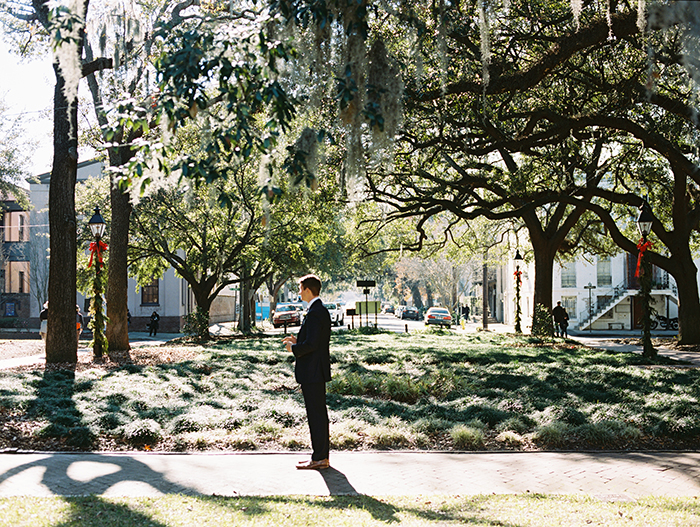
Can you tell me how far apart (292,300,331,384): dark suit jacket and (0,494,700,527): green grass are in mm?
1303

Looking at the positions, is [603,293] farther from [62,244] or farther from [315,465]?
[315,465]

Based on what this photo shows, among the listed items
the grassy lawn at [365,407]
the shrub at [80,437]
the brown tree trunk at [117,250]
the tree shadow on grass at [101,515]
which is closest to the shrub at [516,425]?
the grassy lawn at [365,407]

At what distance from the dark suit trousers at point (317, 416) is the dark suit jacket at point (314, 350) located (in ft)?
0.29

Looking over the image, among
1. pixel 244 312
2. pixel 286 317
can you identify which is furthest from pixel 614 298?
pixel 244 312

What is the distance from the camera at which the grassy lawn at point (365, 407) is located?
24.6 feet

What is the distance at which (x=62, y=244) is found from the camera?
13.4 m

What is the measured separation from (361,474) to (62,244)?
33.2 ft

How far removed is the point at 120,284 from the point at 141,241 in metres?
10.6

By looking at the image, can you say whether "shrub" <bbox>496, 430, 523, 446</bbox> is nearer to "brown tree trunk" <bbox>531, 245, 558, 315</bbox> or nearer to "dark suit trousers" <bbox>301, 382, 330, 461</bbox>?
"dark suit trousers" <bbox>301, 382, 330, 461</bbox>

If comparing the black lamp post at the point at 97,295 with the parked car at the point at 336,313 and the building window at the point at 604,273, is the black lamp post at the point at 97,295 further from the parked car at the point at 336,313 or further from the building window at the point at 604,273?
the building window at the point at 604,273

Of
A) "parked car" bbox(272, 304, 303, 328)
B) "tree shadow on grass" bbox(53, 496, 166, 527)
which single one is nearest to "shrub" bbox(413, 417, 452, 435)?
"tree shadow on grass" bbox(53, 496, 166, 527)

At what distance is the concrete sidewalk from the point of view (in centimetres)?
551

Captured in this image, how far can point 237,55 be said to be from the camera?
5.53 metres

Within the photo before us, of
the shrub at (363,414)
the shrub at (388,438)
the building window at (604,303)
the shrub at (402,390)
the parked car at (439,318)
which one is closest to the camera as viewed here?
the shrub at (388,438)
